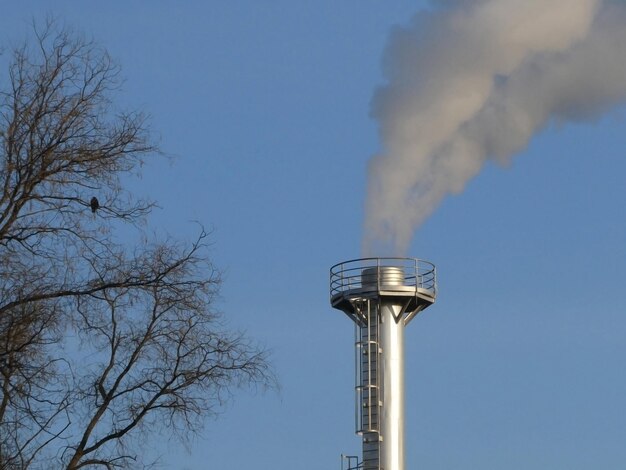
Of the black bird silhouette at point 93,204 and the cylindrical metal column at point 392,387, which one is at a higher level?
the cylindrical metal column at point 392,387

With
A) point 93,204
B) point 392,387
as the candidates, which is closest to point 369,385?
point 392,387

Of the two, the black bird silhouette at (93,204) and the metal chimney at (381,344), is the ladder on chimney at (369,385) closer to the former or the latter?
the metal chimney at (381,344)

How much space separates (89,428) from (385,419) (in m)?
25.9

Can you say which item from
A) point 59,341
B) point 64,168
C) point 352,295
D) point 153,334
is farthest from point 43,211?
point 352,295

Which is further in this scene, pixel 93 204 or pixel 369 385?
pixel 369 385

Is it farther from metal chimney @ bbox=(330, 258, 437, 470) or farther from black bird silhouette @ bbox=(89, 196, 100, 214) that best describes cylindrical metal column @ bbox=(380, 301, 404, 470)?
black bird silhouette @ bbox=(89, 196, 100, 214)

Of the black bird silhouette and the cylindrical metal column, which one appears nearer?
the black bird silhouette

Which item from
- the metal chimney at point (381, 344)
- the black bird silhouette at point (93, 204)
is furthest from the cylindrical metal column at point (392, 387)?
the black bird silhouette at point (93, 204)

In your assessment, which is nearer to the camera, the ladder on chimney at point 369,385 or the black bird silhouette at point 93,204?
the black bird silhouette at point 93,204

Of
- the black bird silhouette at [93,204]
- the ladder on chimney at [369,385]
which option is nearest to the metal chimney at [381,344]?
the ladder on chimney at [369,385]

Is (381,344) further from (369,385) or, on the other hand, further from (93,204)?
(93,204)

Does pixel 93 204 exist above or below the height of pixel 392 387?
below

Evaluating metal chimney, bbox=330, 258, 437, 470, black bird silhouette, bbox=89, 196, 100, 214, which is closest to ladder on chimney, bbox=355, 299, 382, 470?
metal chimney, bbox=330, 258, 437, 470

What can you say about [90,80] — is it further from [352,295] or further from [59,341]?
[352,295]
